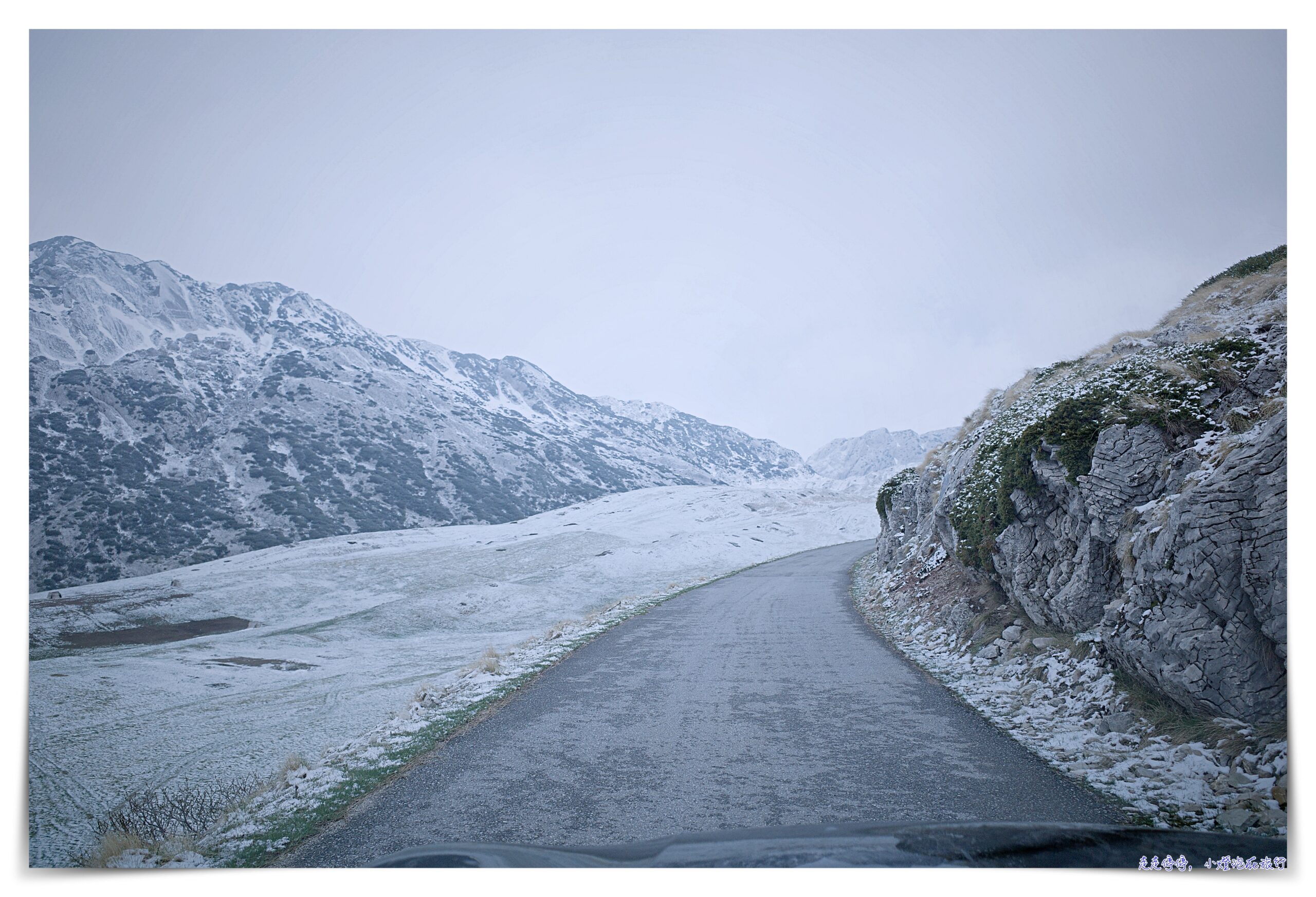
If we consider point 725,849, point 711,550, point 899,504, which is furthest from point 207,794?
point 711,550

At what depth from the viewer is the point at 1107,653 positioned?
277 inches

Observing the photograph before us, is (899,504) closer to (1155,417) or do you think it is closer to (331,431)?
(1155,417)

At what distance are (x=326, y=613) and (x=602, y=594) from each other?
13.5 metres

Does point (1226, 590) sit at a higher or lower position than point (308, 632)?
higher

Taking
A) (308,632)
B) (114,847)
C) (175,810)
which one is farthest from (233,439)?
(114,847)

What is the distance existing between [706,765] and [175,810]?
6708 millimetres

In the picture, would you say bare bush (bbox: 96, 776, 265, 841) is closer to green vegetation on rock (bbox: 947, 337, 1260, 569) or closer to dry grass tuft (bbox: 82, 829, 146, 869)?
dry grass tuft (bbox: 82, 829, 146, 869)

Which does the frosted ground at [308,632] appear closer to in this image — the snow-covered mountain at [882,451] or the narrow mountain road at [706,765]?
the narrow mountain road at [706,765]

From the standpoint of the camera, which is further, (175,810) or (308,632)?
(308,632)

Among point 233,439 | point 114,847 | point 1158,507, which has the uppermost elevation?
point 233,439

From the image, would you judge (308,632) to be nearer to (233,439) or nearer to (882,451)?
(233,439)

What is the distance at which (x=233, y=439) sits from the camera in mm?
84625

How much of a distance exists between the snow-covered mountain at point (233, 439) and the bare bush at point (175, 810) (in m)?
12.4

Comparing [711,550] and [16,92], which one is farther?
[711,550]
